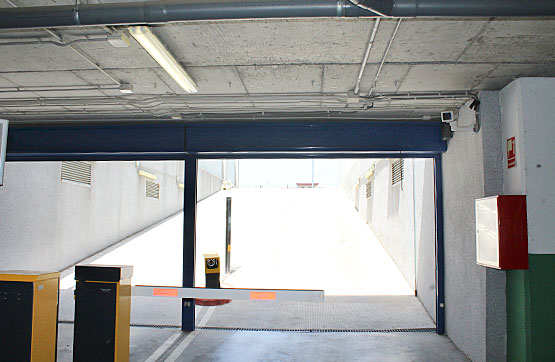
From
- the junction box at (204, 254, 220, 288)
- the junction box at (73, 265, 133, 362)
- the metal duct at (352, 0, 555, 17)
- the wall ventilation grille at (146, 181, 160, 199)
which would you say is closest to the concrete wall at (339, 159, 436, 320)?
the junction box at (204, 254, 220, 288)

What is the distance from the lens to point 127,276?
14.4 ft

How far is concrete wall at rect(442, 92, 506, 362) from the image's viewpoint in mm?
4414

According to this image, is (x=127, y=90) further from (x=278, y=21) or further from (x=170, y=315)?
(x=170, y=315)

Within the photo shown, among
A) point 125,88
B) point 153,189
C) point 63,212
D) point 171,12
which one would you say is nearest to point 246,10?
point 171,12

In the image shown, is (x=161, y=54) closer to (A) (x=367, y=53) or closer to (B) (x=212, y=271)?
(A) (x=367, y=53)

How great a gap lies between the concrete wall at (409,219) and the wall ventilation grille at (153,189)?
645 cm

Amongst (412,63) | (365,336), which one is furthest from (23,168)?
(412,63)

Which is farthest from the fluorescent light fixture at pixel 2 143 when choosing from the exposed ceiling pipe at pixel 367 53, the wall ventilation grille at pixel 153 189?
the wall ventilation grille at pixel 153 189

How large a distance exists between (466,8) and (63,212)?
8.60 metres

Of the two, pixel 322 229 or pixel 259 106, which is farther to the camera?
pixel 322 229

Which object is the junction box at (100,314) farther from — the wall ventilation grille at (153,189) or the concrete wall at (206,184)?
the concrete wall at (206,184)

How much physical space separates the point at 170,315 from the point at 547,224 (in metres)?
5.21

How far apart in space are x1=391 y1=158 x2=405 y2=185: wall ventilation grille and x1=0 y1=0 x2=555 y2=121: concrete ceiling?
299cm

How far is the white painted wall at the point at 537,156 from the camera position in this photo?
3.99 metres
